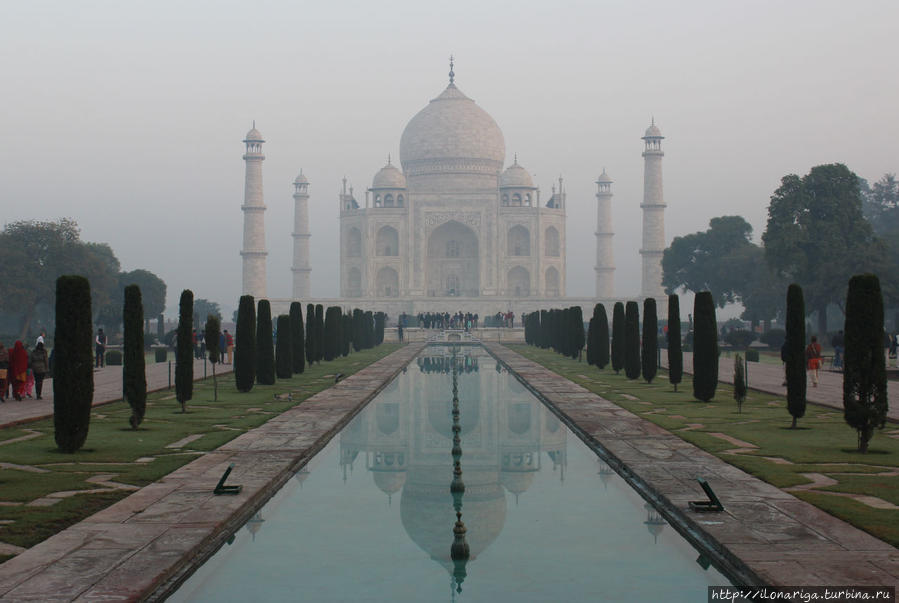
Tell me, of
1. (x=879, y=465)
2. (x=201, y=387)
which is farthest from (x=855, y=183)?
(x=879, y=465)

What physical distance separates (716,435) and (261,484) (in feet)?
16.0

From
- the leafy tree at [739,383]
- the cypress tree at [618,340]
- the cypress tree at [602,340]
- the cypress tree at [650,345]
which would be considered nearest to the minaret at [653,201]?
the cypress tree at [602,340]

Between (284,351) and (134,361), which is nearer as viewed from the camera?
(134,361)

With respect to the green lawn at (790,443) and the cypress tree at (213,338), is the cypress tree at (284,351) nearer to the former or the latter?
the cypress tree at (213,338)

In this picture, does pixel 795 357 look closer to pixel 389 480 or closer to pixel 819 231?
pixel 389 480

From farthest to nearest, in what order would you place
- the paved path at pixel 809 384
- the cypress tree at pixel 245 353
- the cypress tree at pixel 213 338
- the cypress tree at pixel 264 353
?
the cypress tree at pixel 264 353 < the cypress tree at pixel 245 353 < the cypress tree at pixel 213 338 < the paved path at pixel 809 384

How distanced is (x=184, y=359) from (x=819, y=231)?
81.6 ft

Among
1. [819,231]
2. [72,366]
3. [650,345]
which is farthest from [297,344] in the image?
[819,231]

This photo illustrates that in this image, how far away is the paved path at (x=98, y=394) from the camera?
11.6 metres

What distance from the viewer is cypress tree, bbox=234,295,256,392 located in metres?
15.3

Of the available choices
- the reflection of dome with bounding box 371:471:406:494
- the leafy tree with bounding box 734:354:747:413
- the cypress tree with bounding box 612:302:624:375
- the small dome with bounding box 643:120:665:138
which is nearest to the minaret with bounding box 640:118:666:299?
the small dome with bounding box 643:120:665:138

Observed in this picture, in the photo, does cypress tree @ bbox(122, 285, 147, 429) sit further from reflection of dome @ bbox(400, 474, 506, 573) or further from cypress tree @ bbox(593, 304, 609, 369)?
cypress tree @ bbox(593, 304, 609, 369)

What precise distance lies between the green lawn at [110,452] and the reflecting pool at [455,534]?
110 cm

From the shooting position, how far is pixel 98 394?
15.1 m
